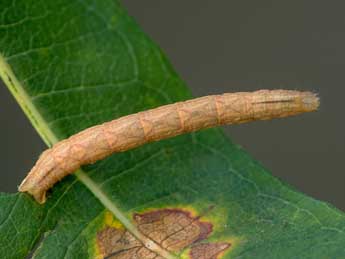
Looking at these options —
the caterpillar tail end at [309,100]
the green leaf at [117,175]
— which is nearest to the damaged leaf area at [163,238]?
the green leaf at [117,175]

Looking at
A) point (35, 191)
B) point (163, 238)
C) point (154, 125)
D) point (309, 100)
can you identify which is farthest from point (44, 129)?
point (309, 100)

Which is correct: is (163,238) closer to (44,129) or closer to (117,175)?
(117,175)

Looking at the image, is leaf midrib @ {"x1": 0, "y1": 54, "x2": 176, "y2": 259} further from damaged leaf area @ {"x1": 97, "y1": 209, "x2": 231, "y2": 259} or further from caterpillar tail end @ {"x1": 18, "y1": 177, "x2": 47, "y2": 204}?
caterpillar tail end @ {"x1": 18, "y1": 177, "x2": 47, "y2": 204}

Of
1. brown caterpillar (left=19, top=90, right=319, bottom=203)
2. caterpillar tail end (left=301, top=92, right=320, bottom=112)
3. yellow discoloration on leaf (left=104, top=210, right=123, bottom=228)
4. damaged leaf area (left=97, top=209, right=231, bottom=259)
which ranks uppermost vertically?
brown caterpillar (left=19, top=90, right=319, bottom=203)

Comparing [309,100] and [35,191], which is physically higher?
[35,191]

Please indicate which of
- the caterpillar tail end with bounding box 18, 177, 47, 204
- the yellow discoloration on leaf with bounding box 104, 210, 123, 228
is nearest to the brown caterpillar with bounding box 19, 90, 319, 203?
the caterpillar tail end with bounding box 18, 177, 47, 204

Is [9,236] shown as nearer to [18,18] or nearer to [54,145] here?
[54,145]
